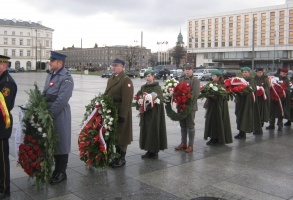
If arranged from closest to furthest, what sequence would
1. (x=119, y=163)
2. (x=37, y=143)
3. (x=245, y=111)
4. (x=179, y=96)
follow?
(x=37, y=143) → (x=119, y=163) → (x=179, y=96) → (x=245, y=111)

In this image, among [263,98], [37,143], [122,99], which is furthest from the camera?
[263,98]

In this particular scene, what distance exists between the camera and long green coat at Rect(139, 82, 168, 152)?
7078 millimetres

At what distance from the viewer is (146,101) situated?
6.88 meters

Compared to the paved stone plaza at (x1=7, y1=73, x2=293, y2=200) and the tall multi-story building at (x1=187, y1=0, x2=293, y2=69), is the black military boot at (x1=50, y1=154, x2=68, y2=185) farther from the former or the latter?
the tall multi-story building at (x1=187, y1=0, x2=293, y2=69)

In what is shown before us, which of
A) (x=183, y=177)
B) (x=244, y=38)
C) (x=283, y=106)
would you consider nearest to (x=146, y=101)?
(x=183, y=177)

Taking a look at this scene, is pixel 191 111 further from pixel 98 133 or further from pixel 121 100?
pixel 98 133

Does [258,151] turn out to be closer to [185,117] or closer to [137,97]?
[185,117]

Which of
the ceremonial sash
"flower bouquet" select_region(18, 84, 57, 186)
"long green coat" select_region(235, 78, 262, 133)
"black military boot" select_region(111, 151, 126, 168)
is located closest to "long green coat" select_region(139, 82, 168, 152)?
"black military boot" select_region(111, 151, 126, 168)

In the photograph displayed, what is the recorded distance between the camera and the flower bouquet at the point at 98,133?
5.83 m

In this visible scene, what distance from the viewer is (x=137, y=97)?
23.2 feet

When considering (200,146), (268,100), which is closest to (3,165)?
(200,146)

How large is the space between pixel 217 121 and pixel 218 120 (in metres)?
0.05

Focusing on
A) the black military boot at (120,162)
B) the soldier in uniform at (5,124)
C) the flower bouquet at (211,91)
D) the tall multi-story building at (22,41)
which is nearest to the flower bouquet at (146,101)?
the black military boot at (120,162)

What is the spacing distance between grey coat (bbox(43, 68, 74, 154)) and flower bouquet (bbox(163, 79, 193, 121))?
265cm
